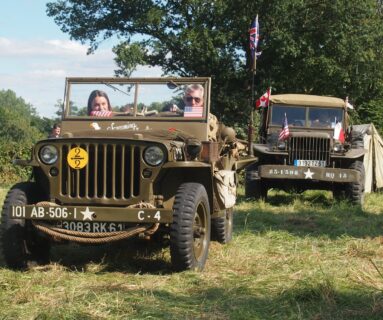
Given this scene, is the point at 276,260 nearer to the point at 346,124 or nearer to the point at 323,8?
the point at 346,124

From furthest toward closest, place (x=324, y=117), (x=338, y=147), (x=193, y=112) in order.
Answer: (x=324, y=117) → (x=338, y=147) → (x=193, y=112)

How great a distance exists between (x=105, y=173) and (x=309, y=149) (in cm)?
673

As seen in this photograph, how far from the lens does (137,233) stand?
16.6 ft

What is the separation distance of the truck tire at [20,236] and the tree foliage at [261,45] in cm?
2058

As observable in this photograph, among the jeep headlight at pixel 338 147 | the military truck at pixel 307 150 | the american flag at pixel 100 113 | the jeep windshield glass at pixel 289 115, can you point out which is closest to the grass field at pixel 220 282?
the american flag at pixel 100 113

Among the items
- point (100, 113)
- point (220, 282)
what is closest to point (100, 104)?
point (100, 113)

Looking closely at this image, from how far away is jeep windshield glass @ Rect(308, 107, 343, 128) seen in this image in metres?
11.8

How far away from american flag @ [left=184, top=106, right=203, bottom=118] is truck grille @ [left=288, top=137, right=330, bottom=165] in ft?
17.2

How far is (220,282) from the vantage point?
16.5ft

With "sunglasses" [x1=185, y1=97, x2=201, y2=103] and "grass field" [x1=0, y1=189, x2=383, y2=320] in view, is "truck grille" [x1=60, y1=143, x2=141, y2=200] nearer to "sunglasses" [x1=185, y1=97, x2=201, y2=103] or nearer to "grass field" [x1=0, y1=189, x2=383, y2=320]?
"grass field" [x1=0, y1=189, x2=383, y2=320]

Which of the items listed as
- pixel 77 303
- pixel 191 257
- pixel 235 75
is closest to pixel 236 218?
pixel 191 257

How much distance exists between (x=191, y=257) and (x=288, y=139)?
6538 mm

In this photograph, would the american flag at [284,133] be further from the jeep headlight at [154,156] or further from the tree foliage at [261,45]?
the tree foliage at [261,45]

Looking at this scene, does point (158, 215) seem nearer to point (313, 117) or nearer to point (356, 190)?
point (356, 190)
